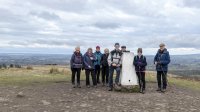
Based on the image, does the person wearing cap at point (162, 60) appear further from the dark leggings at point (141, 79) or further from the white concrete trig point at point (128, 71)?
the white concrete trig point at point (128, 71)

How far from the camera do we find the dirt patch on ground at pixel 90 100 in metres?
14.4

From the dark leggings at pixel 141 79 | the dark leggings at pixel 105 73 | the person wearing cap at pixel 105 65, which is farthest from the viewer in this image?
the dark leggings at pixel 105 73

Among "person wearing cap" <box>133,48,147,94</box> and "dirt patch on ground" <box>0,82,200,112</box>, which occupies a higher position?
"person wearing cap" <box>133,48,147,94</box>

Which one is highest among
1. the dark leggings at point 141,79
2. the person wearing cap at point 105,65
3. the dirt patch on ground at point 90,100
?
the person wearing cap at point 105,65

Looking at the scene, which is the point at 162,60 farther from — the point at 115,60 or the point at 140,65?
the point at 115,60

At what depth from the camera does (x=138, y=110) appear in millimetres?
14234

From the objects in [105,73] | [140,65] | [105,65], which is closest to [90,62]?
[105,65]

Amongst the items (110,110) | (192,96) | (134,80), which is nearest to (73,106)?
(110,110)

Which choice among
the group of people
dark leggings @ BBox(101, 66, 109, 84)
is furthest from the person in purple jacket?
dark leggings @ BBox(101, 66, 109, 84)

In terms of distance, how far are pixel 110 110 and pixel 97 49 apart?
7.09 metres

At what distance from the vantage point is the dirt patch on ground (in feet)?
47.3

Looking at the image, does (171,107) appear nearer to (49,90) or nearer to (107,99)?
(107,99)

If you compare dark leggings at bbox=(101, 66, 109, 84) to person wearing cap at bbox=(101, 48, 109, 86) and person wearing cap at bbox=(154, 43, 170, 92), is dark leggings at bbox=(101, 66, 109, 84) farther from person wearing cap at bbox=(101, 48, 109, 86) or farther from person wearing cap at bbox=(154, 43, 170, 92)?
person wearing cap at bbox=(154, 43, 170, 92)

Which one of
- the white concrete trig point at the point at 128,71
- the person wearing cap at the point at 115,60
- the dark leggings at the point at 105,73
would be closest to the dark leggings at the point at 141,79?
the white concrete trig point at the point at 128,71
